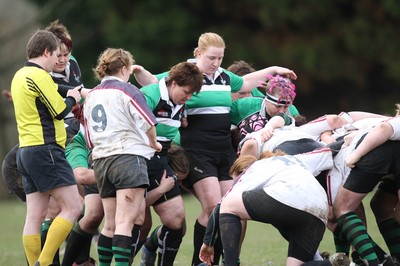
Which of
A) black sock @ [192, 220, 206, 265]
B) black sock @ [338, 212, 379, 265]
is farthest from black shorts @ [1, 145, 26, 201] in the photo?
black sock @ [338, 212, 379, 265]

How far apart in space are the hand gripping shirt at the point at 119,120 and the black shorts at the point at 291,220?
996 millimetres

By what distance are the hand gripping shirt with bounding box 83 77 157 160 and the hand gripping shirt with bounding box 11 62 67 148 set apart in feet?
1.43

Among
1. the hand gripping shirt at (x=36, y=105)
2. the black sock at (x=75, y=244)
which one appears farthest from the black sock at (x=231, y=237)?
the hand gripping shirt at (x=36, y=105)

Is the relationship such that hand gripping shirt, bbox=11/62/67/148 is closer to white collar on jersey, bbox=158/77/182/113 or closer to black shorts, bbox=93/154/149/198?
black shorts, bbox=93/154/149/198

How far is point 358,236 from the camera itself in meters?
6.85

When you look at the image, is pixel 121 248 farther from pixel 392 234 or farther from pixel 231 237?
pixel 392 234

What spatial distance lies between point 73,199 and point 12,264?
200 centimetres

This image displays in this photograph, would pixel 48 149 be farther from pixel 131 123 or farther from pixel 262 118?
pixel 262 118

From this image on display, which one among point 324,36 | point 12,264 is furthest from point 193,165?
point 324,36

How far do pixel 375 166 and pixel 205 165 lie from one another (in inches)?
65.2

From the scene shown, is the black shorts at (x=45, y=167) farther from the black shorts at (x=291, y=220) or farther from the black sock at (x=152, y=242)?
the black shorts at (x=291, y=220)

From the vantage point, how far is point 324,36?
71.3ft

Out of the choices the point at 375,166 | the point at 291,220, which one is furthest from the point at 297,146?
the point at 291,220

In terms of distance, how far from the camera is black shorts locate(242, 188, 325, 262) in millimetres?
6141
